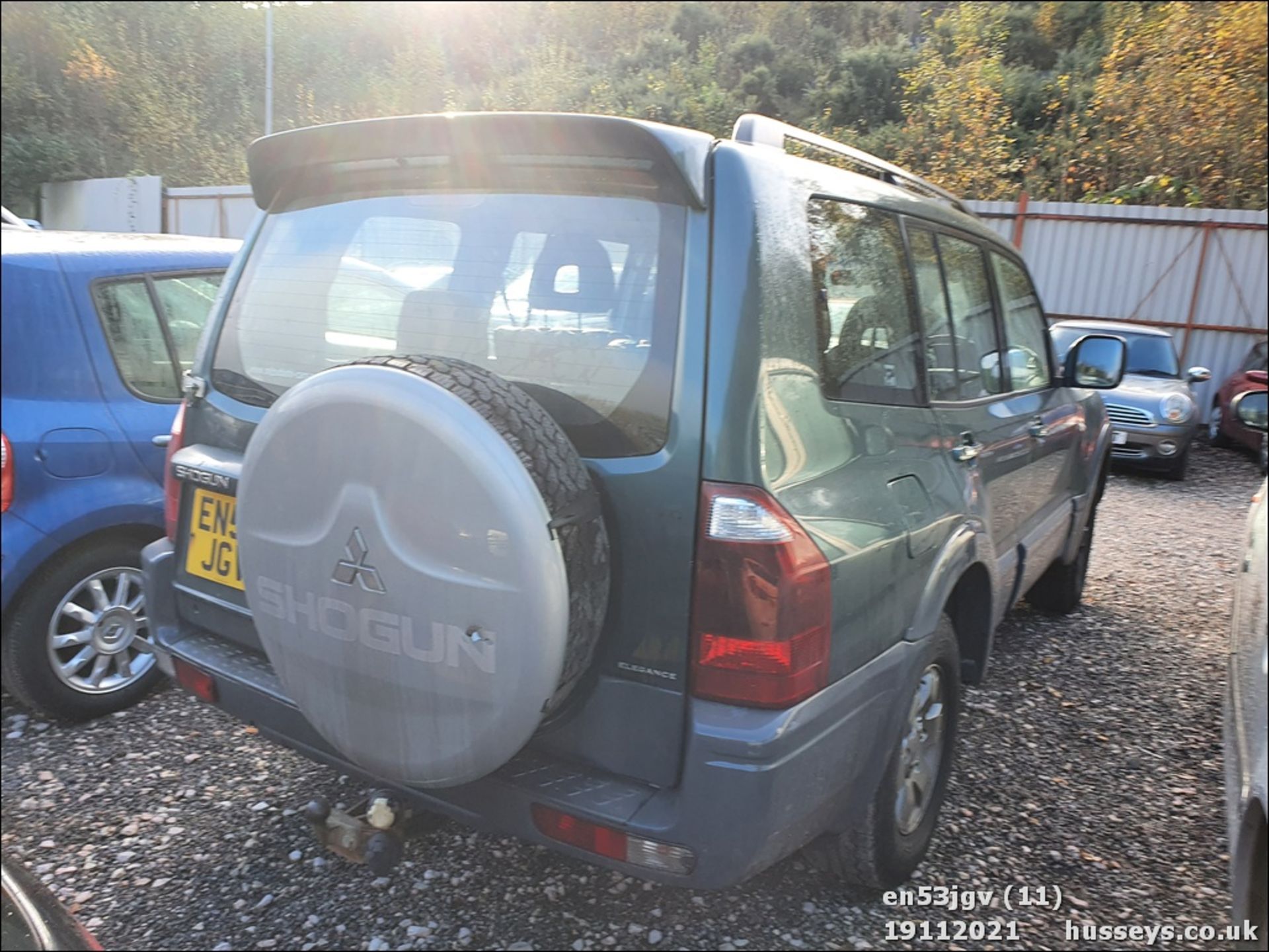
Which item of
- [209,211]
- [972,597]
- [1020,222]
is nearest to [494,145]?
[972,597]

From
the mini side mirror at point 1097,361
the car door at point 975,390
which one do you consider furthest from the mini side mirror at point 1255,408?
the car door at point 975,390

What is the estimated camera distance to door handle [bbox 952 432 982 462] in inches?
102

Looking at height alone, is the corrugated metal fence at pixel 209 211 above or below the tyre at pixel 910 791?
above

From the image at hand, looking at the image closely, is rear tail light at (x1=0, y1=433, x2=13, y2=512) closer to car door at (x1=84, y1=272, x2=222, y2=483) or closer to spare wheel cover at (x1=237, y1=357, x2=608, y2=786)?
car door at (x1=84, y1=272, x2=222, y2=483)

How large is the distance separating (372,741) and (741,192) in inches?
53.3

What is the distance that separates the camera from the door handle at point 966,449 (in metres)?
2.60

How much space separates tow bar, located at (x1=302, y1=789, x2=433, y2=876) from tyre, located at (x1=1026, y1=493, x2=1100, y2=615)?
11.9ft

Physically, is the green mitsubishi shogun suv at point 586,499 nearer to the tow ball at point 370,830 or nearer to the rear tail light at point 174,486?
the tow ball at point 370,830

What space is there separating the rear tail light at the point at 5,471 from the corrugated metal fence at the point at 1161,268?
1207 centimetres

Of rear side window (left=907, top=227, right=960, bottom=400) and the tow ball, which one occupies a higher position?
rear side window (left=907, top=227, right=960, bottom=400)

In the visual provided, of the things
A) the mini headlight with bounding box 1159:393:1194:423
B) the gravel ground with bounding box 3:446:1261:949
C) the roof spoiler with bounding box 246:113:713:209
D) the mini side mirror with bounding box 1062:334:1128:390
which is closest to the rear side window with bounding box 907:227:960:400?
the roof spoiler with bounding box 246:113:713:209

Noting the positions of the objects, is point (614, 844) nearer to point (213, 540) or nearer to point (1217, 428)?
point (213, 540)

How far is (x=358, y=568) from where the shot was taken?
5.78 feet

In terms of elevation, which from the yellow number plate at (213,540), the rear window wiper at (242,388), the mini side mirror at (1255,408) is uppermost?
the mini side mirror at (1255,408)
